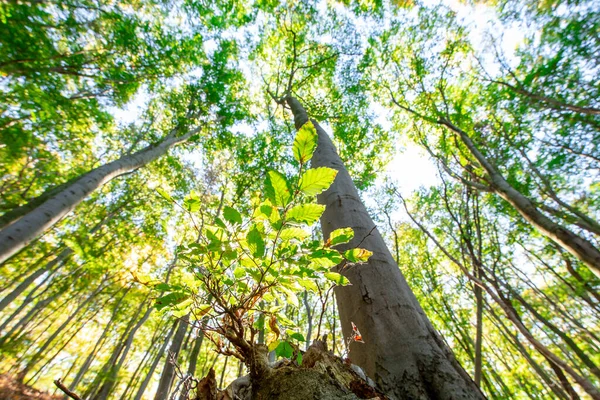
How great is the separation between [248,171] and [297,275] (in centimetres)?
658

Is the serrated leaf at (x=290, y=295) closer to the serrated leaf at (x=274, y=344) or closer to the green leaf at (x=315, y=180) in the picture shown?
the serrated leaf at (x=274, y=344)

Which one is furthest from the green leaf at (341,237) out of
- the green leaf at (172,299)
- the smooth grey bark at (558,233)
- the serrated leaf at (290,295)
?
the smooth grey bark at (558,233)

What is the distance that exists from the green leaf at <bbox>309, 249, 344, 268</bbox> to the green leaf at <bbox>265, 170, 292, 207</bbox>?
0.62 feet

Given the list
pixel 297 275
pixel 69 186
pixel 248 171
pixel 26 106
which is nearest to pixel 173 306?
pixel 297 275

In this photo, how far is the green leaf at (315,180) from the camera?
69 centimetres

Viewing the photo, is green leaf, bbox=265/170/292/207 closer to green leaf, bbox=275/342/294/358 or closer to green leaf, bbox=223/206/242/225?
green leaf, bbox=223/206/242/225

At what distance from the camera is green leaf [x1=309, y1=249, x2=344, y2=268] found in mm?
734

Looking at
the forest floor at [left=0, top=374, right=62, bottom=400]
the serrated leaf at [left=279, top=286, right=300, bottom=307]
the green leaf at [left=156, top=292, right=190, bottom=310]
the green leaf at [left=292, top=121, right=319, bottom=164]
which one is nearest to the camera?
the green leaf at [left=292, top=121, right=319, bottom=164]

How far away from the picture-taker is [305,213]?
736 millimetres

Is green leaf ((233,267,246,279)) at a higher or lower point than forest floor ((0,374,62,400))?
lower

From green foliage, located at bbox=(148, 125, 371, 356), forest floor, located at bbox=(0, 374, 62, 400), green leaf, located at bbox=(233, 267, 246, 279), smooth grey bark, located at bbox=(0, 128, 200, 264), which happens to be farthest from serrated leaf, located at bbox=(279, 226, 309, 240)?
forest floor, located at bbox=(0, 374, 62, 400)

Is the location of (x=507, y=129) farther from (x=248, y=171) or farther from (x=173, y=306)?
(x=173, y=306)

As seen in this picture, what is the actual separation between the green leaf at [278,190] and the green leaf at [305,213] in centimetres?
6

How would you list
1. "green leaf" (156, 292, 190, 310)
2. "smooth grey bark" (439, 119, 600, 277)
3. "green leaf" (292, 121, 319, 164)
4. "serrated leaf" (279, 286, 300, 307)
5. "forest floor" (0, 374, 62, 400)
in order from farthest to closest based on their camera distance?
"forest floor" (0, 374, 62, 400) < "smooth grey bark" (439, 119, 600, 277) < "serrated leaf" (279, 286, 300, 307) < "green leaf" (156, 292, 190, 310) < "green leaf" (292, 121, 319, 164)
